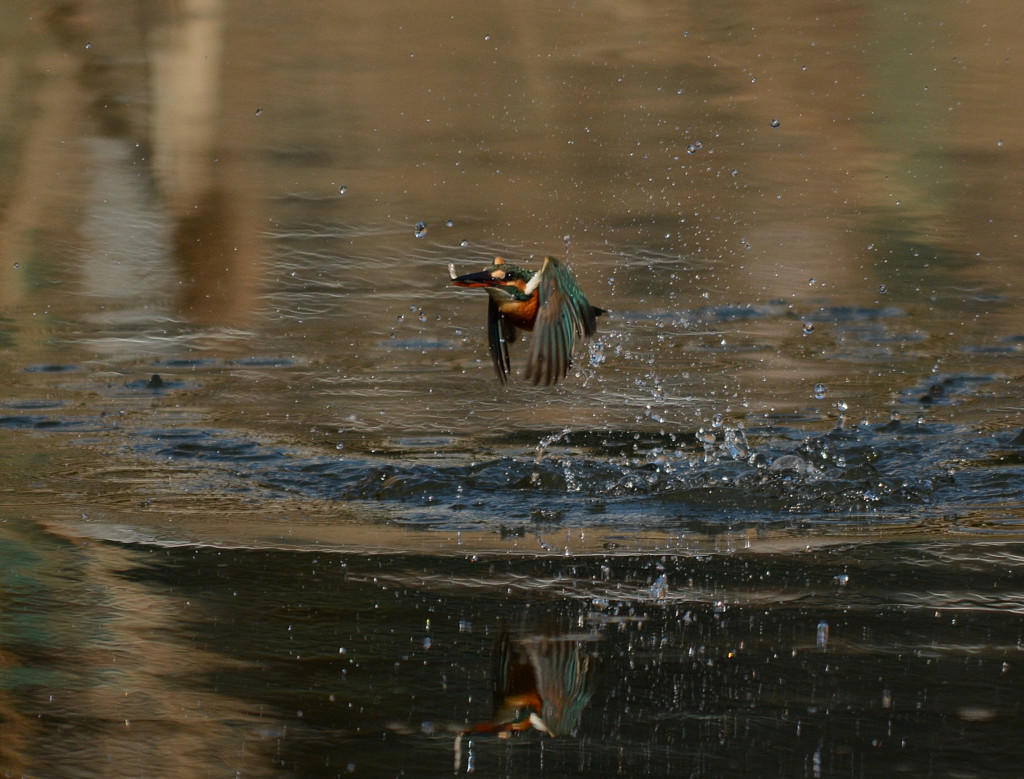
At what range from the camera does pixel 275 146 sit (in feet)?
37.6

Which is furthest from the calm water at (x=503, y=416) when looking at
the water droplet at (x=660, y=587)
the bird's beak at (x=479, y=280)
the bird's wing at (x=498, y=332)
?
the bird's beak at (x=479, y=280)

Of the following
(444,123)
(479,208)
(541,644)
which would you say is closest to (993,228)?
(479,208)

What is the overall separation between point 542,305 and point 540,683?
1.50 metres

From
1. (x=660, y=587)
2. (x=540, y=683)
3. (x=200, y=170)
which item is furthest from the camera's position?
(x=200, y=170)

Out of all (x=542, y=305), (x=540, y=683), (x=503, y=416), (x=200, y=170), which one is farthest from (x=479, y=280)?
(x=200, y=170)

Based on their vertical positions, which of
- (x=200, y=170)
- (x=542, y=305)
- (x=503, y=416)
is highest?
(x=200, y=170)

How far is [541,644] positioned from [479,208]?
624cm

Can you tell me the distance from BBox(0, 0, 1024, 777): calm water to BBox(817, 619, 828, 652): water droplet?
3cm

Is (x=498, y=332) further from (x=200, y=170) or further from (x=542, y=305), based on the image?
(x=200, y=170)

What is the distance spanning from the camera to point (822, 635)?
3582 millimetres

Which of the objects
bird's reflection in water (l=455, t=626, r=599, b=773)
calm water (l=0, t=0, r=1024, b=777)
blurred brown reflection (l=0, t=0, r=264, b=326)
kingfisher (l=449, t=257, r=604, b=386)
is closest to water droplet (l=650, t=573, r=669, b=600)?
calm water (l=0, t=0, r=1024, b=777)

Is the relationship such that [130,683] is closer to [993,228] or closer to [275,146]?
[993,228]

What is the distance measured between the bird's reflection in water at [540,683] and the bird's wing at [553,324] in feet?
3.53

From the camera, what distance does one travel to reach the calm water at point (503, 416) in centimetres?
320
